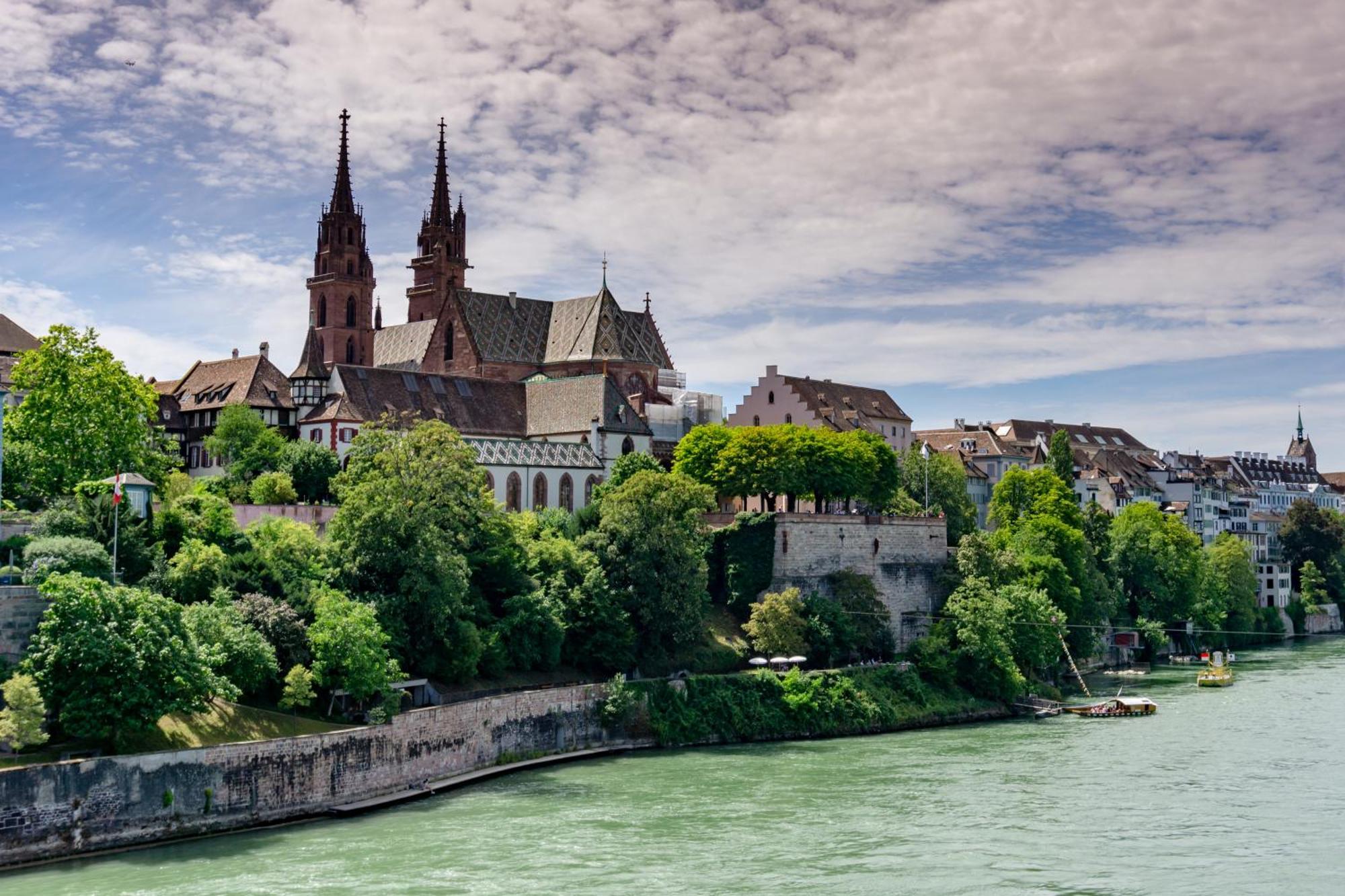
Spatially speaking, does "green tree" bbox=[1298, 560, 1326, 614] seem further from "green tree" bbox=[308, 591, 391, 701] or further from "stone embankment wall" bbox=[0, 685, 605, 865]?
"green tree" bbox=[308, 591, 391, 701]

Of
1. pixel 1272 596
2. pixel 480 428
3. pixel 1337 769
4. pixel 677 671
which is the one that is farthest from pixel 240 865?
pixel 1272 596

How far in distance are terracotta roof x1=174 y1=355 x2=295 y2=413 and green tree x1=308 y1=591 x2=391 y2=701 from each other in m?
34.4

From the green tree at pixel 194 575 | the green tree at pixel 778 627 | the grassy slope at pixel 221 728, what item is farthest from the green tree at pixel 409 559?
the green tree at pixel 778 627

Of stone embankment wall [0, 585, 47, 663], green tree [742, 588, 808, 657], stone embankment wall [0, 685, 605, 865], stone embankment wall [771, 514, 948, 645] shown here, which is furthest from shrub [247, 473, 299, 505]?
stone embankment wall [0, 585, 47, 663]

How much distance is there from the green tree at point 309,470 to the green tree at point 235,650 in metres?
26.9

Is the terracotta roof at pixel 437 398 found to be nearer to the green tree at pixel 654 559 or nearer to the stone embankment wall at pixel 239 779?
the green tree at pixel 654 559

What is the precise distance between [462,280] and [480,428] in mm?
31515

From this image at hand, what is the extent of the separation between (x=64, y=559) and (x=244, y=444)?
2993 cm

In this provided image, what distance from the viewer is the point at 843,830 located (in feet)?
136

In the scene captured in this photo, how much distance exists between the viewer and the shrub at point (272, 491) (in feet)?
225

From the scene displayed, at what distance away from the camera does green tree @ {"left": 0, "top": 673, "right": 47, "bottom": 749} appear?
1513 inches

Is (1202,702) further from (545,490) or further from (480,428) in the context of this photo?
(480,428)

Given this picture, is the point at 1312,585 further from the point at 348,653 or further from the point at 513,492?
the point at 348,653

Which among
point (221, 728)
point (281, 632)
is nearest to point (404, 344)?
point (281, 632)
